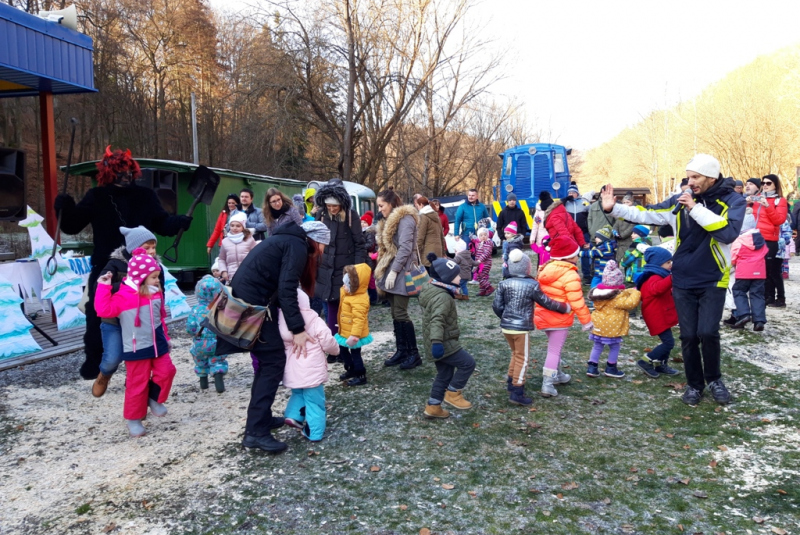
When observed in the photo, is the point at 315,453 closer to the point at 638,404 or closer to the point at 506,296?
the point at 506,296

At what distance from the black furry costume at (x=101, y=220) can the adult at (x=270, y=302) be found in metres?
1.54

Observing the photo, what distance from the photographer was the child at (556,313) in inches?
201

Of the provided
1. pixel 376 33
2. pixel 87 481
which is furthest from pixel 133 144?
pixel 87 481

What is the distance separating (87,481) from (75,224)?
2242 millimetres

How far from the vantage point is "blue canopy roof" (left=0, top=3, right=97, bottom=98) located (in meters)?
7.34

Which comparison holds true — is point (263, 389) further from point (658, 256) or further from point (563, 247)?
point (658, 256)

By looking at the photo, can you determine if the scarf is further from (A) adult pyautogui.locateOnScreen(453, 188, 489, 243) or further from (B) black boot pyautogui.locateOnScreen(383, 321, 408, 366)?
(A) adult pyautogui.locateOnScreen(453, 188, 489, 243)

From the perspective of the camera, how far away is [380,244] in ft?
20.5

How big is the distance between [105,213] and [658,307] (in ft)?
17.0

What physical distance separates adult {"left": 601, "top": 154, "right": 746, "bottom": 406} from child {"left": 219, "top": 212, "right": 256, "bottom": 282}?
3809 millimetres

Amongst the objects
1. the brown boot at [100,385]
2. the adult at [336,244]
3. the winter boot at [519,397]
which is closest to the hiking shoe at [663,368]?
the winter boot at [519,397]

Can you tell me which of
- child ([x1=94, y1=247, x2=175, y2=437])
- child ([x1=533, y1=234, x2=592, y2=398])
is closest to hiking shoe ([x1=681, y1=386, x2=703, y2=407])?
child ([x1=533, y1=234, x2=592, y2=398])

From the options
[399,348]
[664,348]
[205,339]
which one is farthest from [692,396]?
[205,339]

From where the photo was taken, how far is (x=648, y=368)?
5785 mm
